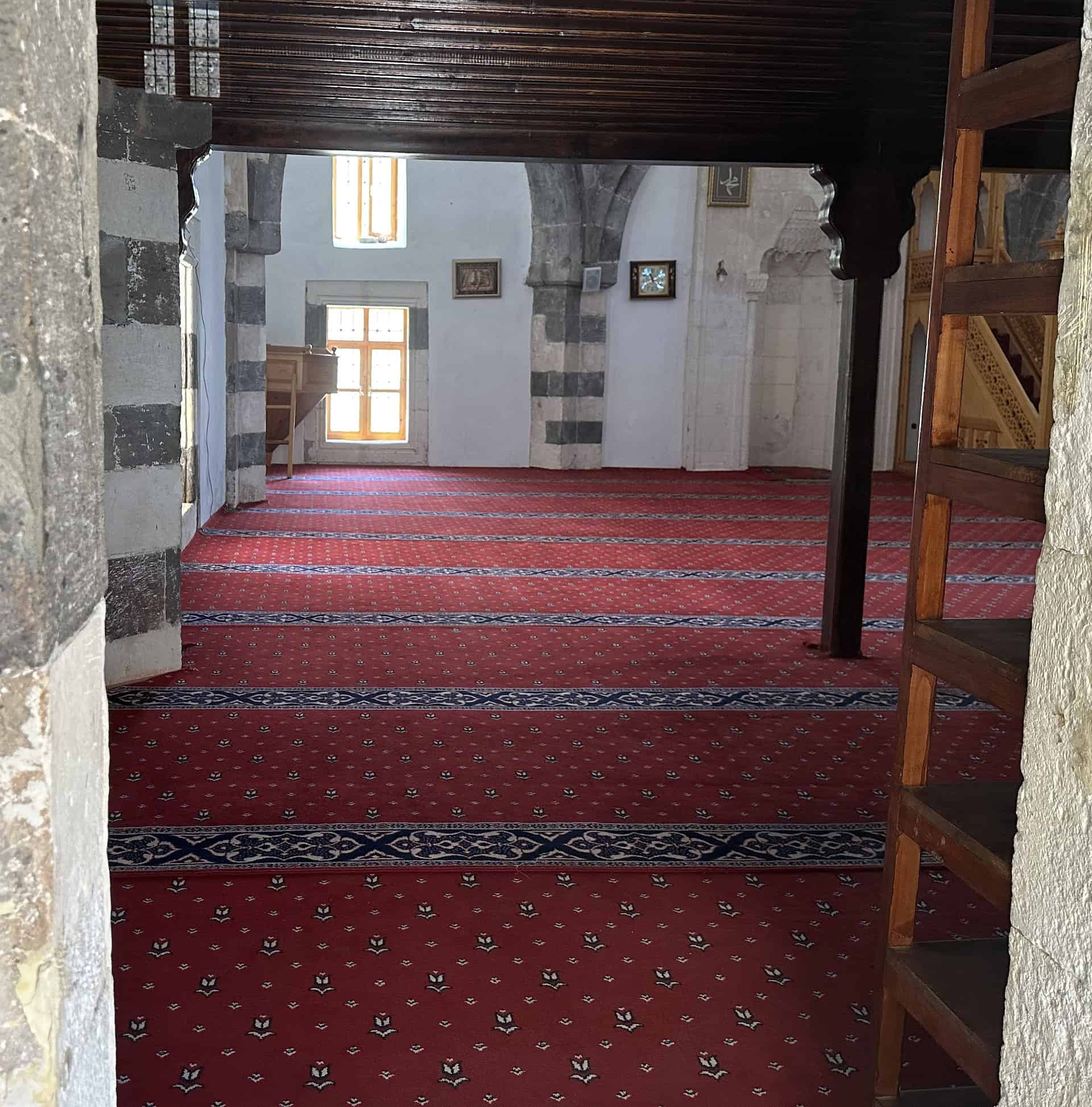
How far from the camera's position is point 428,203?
14.2 meters

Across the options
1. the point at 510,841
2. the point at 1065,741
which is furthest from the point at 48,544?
the point at 510,841

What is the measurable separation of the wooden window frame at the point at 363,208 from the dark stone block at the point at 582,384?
8.37 feet

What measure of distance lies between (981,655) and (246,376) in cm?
901

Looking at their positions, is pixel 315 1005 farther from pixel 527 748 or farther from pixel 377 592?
pixel 377 592

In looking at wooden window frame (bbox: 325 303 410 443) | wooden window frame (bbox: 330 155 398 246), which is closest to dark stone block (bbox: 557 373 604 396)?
wooden window frame (bbox: 325 303 410 443)

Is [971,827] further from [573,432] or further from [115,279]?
[573,432]

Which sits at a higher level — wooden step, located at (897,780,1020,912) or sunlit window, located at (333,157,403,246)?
sunlit window, located at (333,157,403,246)

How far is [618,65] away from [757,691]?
7.83 feet

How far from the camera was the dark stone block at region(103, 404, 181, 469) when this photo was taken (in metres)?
4.56

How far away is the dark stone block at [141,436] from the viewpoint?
4.56m

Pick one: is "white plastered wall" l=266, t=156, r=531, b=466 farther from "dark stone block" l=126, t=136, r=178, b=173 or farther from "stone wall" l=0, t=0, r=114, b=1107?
"stone wall" l=0, t=0, r=114, b=1107

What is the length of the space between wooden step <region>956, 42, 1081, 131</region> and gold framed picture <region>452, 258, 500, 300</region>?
12543 mm

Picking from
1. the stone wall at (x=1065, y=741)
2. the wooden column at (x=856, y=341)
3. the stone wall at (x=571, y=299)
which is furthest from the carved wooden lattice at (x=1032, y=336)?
the stone wall at (x=1065, y=741)

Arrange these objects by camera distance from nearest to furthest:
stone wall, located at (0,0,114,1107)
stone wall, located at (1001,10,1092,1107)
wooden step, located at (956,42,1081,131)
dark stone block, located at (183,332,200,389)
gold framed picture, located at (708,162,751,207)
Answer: stone wall, located at (0,0,114,1107) < stone wall, located at (1001,10,1092,1107) < wooden step, located at (956,42,1081,131) < dark stone block, located at (183,332,200,389) < gold framed picture, located at (708,162,751,207)
